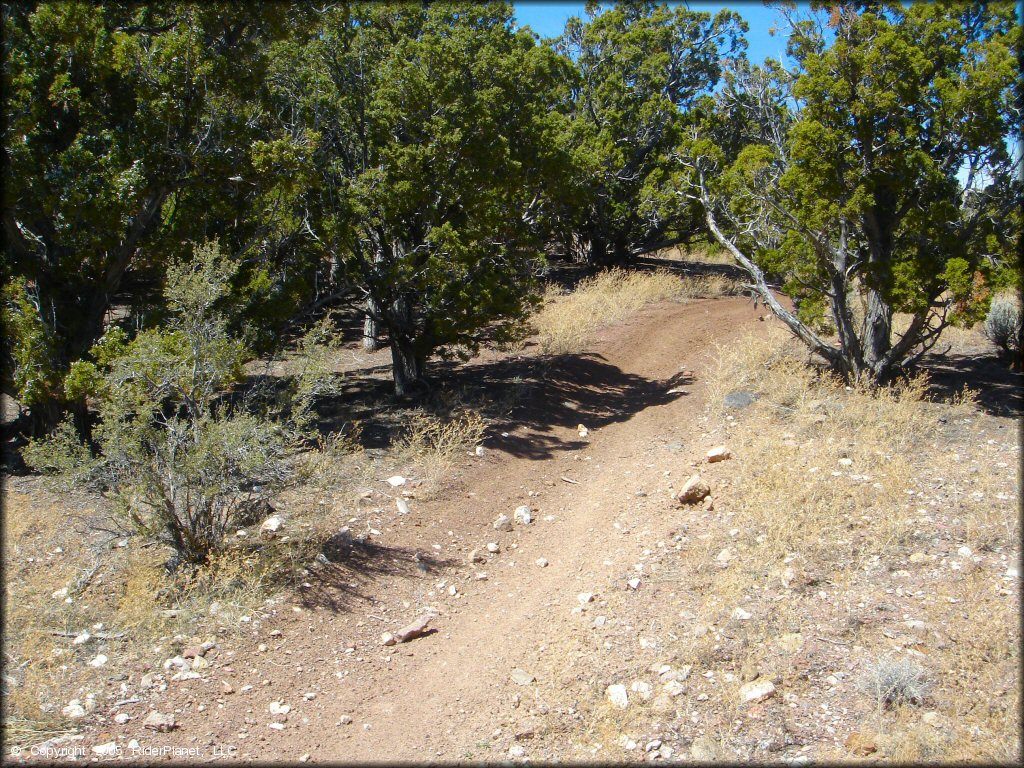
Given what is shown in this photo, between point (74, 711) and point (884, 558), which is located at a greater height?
point (884, 558)

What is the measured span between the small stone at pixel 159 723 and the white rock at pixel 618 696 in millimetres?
2653

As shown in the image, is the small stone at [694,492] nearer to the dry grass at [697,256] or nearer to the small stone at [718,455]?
the small stone at [718,455]

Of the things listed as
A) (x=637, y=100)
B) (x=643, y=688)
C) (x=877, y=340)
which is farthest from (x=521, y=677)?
(x=637, y=100)

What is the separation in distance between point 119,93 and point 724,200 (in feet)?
27.3

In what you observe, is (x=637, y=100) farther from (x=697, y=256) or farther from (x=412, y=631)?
(x=412, y=631)

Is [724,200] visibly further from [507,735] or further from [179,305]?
[507,735]

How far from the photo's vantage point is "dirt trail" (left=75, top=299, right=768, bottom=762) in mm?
4906

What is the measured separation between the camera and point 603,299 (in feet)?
56.4

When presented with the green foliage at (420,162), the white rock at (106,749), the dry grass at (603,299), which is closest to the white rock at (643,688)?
the white rock at (106,749)

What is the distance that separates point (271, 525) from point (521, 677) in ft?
9.72

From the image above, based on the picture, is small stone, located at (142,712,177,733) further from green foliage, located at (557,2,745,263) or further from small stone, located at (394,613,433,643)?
green foliage, located at (557,2,745,263)

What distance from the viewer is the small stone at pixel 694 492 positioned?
7.60 m

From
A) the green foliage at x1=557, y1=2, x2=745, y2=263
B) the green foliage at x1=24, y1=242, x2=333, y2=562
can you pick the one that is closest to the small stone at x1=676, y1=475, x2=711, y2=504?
the green foliage at x1=24, y1=242, x2=333, y2=562

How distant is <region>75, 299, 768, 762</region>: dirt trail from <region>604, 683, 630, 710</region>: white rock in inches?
13.9
